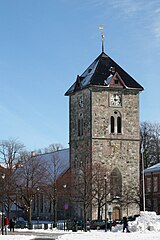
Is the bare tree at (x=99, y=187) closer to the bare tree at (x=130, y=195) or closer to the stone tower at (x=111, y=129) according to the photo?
the stone tower at (x=111, y=129)

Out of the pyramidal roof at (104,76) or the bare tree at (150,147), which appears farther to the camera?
the bare tree at (150,147)

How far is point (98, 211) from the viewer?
8312cm

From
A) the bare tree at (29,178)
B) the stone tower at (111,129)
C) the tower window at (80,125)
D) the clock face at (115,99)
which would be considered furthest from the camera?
the tower window at (80,125)

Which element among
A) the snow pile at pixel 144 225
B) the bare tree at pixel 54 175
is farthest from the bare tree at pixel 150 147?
the snow pile at pixel 144 225

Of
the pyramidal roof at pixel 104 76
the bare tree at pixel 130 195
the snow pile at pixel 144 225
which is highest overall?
the pyramidal roof at pixel 104 76

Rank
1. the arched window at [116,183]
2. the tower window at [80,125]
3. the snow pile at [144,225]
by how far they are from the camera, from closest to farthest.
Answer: the snow pile at [144,225]
the arched window at [116,183]
the tower window at [80,125]

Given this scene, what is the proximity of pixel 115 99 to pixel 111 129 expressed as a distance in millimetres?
4122

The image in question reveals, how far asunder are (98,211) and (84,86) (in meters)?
17.1

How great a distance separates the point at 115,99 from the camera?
8956 centimetres

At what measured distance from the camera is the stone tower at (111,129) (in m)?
87.9

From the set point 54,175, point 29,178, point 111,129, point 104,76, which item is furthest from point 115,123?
point 29,178

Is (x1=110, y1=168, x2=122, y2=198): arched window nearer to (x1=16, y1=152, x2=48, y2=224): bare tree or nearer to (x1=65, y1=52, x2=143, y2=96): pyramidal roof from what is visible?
(x1=16, y1=152, x2=48, y2=224): bare tree

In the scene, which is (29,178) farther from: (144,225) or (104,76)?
(144,225)

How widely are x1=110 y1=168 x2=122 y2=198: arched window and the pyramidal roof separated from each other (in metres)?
11.6
